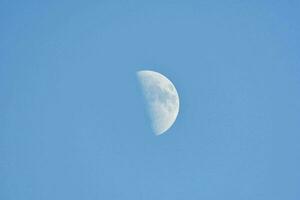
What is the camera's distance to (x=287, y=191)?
17.1ft

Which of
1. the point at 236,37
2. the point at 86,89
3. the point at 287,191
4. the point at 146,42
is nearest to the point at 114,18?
the point at 146,42

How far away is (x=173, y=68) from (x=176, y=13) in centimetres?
70

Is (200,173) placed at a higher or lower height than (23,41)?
lower

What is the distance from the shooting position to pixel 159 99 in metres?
5.05

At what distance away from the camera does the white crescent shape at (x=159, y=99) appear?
5004 mm

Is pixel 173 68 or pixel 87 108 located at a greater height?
pixel 173 68

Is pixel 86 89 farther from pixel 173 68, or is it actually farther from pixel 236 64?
pixel 236 64

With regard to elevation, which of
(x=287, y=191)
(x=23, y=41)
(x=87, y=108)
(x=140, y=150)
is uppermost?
(x=23, y=41)

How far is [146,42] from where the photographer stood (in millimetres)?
5141

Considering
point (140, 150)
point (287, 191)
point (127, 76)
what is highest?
point (127, 76)

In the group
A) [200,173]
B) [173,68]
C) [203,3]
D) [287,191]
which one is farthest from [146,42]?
[287,191]

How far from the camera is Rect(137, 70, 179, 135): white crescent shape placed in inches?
197

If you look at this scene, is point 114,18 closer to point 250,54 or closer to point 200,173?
point 250,54

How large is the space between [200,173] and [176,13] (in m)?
2.00
